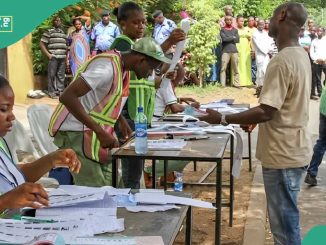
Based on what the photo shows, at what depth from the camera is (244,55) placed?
17250 mm

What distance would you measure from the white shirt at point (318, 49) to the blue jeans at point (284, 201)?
12.1 m

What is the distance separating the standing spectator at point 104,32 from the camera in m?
14.4

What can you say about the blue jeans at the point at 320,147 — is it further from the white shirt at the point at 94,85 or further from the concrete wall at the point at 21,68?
the concrete wall at the point at 21,68

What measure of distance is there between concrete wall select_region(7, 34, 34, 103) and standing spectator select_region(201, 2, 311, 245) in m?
10.0

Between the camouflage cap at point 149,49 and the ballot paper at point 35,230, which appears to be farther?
the camouflage cap at point 149,49

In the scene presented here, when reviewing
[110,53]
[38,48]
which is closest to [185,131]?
[110,53]

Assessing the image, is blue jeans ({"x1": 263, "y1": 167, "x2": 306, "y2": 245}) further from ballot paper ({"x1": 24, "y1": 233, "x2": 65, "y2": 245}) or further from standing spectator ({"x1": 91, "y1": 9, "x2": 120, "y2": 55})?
standing spectator ({"x1": 91, "y1": 9, "x2": 120, "y2": 55})

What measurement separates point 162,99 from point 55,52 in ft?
28.8

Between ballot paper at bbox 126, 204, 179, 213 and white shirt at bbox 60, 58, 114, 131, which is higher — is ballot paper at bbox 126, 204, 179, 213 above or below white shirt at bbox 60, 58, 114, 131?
below

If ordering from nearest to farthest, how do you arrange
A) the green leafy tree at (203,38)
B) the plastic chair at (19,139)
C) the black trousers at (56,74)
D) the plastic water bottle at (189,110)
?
the plastic chair at (19,139) → the plastic water bottle at (189,110) → the black trousers at (56,74) → the green leafy tree at (203,38)

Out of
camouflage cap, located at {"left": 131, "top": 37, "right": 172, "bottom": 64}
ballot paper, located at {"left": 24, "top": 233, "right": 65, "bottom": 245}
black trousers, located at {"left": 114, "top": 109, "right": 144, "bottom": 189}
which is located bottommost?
black trousers, located at {"left": 114, "top": 109, "right": 144, "bottom": 189}

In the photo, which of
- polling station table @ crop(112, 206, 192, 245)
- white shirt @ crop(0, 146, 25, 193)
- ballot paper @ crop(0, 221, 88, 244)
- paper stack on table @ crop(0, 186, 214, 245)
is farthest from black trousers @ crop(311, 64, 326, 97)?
ballot paper @ crop(0, 221, 88, 244)

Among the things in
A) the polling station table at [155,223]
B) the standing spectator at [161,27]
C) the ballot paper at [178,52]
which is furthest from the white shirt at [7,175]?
the standing spectator at [161,27]

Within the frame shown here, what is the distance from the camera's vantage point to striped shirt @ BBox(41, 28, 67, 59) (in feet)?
46.6
